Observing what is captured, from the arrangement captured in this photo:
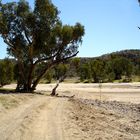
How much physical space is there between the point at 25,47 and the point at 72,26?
618 cm

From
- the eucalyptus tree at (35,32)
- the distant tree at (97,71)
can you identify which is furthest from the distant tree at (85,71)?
the eucalyptus tree at (35,32)

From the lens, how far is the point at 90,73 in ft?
374

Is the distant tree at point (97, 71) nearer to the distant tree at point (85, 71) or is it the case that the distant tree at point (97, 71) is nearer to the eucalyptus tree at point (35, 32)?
the distant tree at point (85, 71)

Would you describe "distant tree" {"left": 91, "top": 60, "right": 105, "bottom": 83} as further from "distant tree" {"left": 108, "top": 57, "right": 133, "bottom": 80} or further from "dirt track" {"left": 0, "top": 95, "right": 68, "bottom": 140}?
"dirt track" {"left": 0, "top": 95, "right": 68, "bottom": 140}

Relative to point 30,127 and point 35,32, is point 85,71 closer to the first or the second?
point 35,32

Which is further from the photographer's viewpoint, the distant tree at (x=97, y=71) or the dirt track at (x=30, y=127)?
the distant tree at (x=97, y=71)

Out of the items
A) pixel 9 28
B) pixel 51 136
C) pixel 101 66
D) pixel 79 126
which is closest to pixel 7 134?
pixel 51 136

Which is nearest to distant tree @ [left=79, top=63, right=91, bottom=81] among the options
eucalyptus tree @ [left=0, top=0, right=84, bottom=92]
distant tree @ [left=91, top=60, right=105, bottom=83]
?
distant tree @ [left=91, top=60, right=105, bottom=83]

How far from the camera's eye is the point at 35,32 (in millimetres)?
43312

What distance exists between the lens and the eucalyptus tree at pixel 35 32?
43.2m

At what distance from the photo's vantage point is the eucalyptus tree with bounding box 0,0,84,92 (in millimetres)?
43219

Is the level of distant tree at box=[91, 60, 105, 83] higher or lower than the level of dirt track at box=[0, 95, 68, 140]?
higher

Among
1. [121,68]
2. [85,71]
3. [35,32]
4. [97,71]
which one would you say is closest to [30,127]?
[35,32]

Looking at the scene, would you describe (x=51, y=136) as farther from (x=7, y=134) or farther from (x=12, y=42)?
(x=12, y=42)
